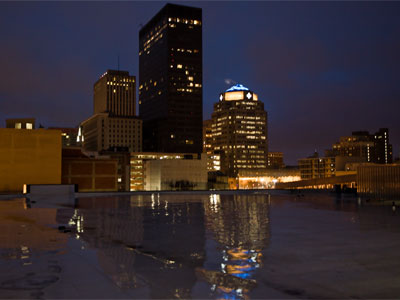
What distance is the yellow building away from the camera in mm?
85188

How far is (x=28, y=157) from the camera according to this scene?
287 ft

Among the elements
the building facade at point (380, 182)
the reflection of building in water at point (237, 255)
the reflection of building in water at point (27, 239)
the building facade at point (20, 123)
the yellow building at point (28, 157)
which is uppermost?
the building facade at point (20, 123)

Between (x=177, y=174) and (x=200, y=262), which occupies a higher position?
(x=177, y=174)

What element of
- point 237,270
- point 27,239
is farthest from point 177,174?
point 237,270

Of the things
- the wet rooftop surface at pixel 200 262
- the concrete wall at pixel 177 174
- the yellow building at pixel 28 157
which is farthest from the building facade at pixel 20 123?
the concrete wall at pixel 177 174

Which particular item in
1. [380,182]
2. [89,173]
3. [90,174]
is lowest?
[380,182]

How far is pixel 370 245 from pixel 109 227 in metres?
13.9

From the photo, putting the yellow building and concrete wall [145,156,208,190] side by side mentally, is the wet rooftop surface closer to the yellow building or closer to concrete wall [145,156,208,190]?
the yellow building

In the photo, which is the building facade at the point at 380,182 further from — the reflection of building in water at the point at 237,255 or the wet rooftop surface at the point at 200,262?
the reflection of building in water at the point at 237,255

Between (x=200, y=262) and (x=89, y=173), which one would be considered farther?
(x=89, y=173)

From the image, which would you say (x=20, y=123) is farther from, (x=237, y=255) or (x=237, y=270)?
(x=237, y=270)

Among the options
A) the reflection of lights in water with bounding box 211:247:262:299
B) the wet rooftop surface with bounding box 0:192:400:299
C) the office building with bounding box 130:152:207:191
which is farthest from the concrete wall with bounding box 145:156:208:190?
the reflection of lights in water with bounding box 211:247:262:299

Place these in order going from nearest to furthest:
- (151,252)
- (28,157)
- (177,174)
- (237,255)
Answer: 1. (237,255)
2. (151,252)
3. (28,157)
4. (177,174)

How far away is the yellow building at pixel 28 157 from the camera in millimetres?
85188
